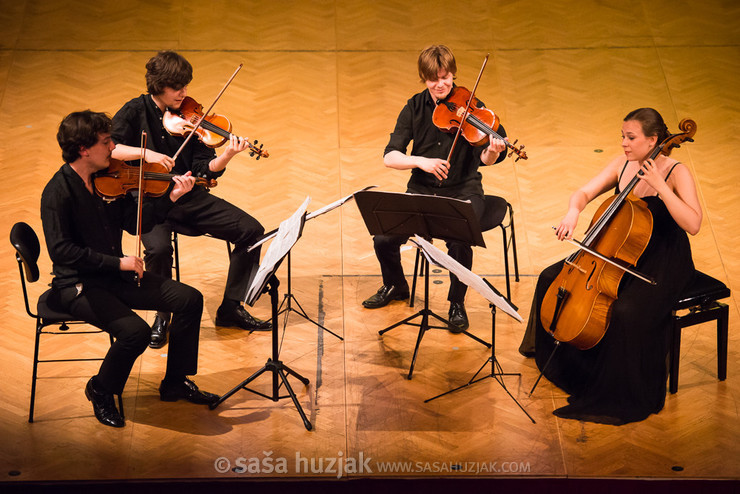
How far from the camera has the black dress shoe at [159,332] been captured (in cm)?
435

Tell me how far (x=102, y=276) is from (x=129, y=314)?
0.21 meters

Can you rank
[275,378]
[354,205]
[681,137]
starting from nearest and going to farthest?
[681,137]
[275,378]
[354,205]

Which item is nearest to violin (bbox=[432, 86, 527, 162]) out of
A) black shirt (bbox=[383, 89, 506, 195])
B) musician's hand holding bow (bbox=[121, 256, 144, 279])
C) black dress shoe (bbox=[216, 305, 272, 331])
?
black shirt (bbox=[383, 89, 506, 195])

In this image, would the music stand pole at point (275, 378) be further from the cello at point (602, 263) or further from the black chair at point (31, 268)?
the cello at point (602, 263)

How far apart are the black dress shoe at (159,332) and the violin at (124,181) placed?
2.43ft

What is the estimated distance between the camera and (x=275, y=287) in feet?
11.7

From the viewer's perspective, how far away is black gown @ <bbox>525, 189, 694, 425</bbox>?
380 centimetres

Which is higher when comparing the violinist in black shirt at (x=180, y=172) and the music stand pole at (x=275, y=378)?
the violinist in black shirt at (x=180, y=172)

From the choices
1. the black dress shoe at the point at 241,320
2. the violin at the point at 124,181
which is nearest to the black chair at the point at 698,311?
the black dress shoe at the point at 241,320

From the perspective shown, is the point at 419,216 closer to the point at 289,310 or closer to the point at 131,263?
the point at 289,310

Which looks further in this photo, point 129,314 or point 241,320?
point 241,320

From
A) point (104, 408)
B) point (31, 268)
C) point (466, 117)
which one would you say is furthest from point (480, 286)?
point (31, 268)

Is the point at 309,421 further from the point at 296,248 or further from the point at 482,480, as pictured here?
the point at 296,248

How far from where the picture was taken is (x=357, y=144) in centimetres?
593
